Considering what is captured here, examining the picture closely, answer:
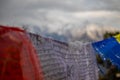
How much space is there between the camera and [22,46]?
283 centimetres

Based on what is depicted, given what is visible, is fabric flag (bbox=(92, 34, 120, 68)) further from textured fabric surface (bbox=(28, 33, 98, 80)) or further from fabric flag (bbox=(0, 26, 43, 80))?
fabric flag (bbox=(0, 26, 43, 80))

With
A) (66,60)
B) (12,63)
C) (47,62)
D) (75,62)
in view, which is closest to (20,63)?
(12,63)

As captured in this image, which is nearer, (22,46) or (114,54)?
(22,46)

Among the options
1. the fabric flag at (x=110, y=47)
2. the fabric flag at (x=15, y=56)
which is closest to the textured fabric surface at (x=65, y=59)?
the fabric flag at (x=110, y=47)

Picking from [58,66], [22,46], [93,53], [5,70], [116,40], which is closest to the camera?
[5,70]

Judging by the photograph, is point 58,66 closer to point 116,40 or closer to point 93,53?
point 93,53

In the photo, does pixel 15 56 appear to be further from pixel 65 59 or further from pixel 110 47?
pixel 110 47

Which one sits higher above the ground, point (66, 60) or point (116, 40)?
point (116, 40)

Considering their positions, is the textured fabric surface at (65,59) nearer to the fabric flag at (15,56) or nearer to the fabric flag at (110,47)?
the fabric flag at (110,47)

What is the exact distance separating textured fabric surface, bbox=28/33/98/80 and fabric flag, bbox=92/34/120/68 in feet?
1.44

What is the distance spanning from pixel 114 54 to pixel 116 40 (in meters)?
0.44

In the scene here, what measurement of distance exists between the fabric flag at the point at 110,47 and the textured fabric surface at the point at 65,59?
1.44 feet

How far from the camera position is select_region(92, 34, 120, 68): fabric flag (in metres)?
8.92

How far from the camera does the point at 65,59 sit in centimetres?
622
